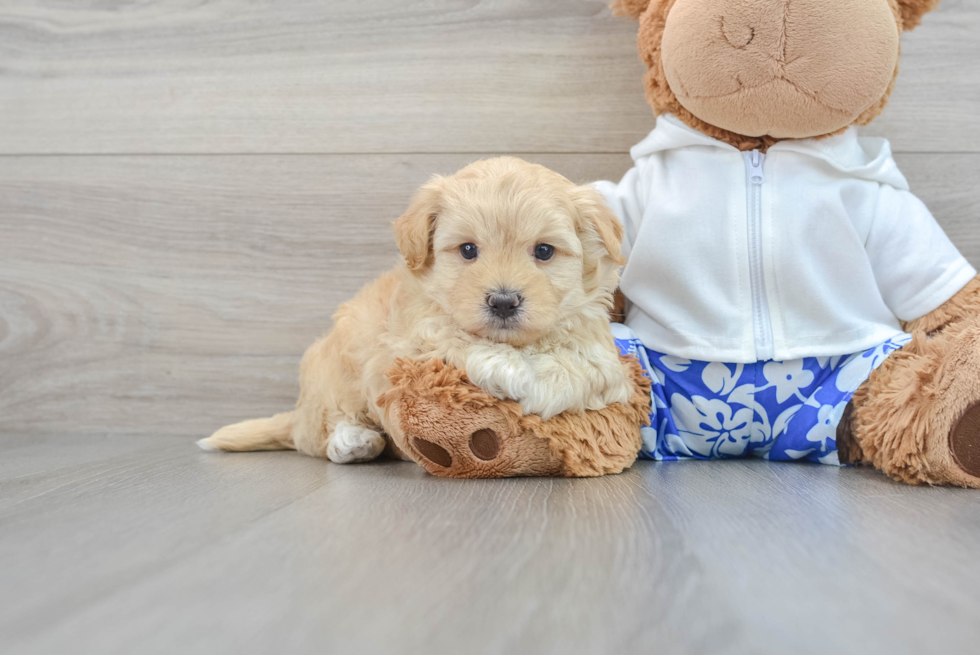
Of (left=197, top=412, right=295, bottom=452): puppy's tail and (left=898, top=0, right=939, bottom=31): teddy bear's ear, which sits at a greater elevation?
(left=898, top=0, right=939, bottom=31): teddy bear's ear

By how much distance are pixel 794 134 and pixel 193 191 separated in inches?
42.7

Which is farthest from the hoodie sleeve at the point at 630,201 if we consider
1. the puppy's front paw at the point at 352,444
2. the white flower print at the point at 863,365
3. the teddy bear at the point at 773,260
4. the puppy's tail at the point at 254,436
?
the puppy's tail at the point at 254,436

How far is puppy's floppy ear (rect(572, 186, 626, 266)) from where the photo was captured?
95 centimetres

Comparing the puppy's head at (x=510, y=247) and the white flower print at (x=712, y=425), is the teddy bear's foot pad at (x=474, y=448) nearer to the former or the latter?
the puppy's head at (x=510, y=247)

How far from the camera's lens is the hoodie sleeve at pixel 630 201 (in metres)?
1.16

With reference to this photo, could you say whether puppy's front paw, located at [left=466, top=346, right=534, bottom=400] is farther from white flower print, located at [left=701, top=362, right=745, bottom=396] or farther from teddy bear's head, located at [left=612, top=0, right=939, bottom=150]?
teddy bear's head, located at [left=612, top=0, right=939, bottom=150]

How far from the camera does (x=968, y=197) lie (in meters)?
1.30

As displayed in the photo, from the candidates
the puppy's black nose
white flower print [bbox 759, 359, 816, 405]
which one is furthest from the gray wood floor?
the puppy's black nose

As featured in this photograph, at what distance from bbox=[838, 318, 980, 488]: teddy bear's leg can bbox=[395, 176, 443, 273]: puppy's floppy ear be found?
632mm

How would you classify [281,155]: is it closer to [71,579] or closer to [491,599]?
[71,579]

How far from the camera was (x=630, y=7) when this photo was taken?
1144 mm

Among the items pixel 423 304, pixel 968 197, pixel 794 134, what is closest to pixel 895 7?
pixel 794 134

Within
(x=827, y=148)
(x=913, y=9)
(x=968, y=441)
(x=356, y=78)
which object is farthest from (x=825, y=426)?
(x=356, y=78)

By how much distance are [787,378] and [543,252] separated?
0.42 m
